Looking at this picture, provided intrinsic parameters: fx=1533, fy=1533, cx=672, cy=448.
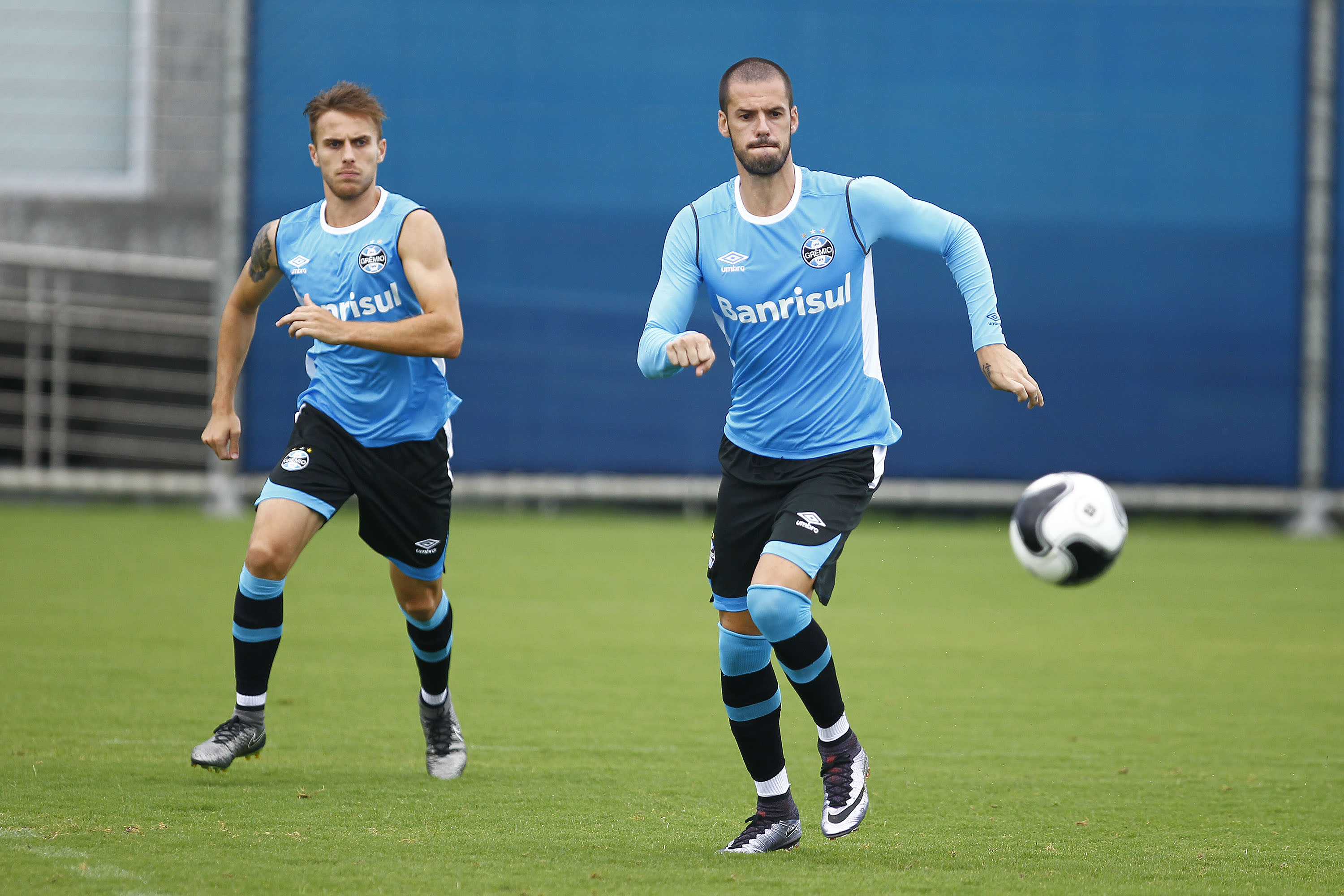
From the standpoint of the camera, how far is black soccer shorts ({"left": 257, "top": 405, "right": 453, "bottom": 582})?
550cm

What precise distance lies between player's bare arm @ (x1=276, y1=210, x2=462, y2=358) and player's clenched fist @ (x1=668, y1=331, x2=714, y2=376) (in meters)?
1.21

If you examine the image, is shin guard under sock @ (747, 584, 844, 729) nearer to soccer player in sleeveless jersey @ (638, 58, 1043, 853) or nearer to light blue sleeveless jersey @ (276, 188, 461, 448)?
soccer player in sleeveless jersey @ (638, 58, 1043, 853)

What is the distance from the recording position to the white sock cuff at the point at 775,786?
452cm

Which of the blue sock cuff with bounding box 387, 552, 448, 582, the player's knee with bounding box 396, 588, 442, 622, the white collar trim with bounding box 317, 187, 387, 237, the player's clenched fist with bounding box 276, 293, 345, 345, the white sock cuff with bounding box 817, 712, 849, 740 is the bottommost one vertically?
the white sock cuff with bounding box 817, 712, 849, 740

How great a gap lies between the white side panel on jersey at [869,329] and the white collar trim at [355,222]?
1857 mm

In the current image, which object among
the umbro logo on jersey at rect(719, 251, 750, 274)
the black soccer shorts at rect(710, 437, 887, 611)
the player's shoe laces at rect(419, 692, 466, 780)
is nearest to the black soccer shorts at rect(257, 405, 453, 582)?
the player's shoe laces at rect(419, 692, 466, 780)

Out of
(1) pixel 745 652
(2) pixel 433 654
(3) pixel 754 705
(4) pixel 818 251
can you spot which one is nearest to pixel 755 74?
(4) pixel 818 251

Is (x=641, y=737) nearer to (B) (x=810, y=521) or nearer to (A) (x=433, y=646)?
(A) (x=433, y=646)

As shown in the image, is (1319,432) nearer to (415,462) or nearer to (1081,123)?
(1081,123)

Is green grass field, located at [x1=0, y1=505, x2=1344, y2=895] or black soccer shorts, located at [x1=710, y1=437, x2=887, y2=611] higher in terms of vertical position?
black soccer shorts, located at [x1=710, y1=437, x2=887, y2=611]

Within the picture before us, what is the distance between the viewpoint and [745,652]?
15.2 ft

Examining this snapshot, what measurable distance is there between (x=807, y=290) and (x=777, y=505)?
2.16 ft

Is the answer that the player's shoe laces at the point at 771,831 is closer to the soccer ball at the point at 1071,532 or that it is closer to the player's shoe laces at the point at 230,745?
the soccer ball at the point at 1071,532

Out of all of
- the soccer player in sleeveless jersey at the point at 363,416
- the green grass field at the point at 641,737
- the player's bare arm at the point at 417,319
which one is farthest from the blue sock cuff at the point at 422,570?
the player's bare arm at the point at 417,319
